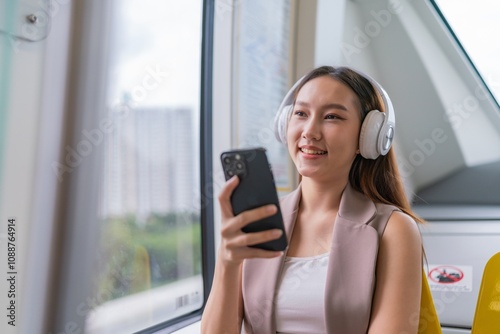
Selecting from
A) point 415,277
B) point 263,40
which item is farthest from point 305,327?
point 263,40

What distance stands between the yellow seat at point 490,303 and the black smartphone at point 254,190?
779 millimetres

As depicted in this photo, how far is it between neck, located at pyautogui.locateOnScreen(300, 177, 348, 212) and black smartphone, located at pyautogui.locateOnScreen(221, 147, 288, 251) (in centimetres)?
39

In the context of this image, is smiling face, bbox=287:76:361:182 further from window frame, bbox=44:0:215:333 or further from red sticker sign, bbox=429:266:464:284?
red sticker sign, bbox=429:266:464:284

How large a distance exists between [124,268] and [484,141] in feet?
8.05

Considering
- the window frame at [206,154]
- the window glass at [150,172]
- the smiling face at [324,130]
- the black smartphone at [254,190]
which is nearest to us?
the black smartphone at [254,190]

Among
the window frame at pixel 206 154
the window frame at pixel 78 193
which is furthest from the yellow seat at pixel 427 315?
the window frame at pixel 206 154

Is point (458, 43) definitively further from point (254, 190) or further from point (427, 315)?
point (254, 190)

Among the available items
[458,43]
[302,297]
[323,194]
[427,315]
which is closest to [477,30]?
[458,43]

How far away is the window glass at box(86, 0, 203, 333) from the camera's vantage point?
168 centimetres

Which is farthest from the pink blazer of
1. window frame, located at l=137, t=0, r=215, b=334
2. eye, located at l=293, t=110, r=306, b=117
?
window frame, located at l=137, t=0, r=215, b=334

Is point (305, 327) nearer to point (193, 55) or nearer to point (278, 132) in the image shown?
point (278, 132)

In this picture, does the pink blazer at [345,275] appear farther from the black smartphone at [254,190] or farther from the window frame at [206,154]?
the window frame at [206,154]

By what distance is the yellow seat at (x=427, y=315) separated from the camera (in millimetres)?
1245

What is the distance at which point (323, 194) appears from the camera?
4.55 feet
